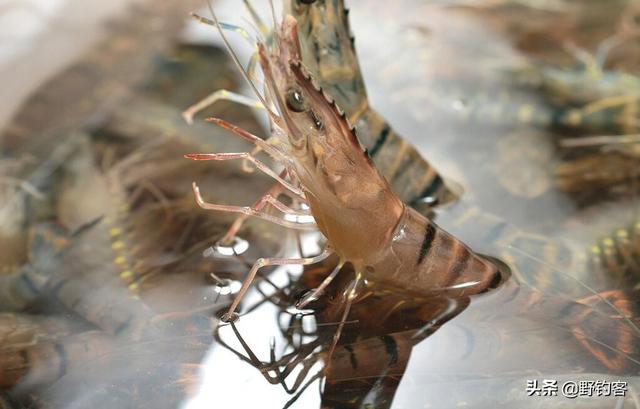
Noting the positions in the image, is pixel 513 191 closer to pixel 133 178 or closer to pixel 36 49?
pixel 133 178

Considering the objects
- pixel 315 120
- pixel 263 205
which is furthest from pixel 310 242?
pixel 315 120

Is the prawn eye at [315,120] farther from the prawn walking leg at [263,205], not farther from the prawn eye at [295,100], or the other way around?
the prawn walking leg at [263,205]

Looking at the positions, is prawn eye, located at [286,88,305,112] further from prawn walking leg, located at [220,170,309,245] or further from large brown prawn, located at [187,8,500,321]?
prawn walking leg, located at [220,170,309,245]

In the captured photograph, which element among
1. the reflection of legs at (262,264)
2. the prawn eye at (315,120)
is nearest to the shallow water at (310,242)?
the reflection of legs at (262,264)

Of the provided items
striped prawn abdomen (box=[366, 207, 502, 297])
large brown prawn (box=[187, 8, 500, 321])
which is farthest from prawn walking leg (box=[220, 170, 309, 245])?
striped prawn abdomen (box=[366, 207, 502, 297])

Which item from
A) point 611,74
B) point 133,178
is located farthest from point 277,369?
point 611,74

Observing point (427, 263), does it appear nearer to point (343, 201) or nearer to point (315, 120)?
point (343, 201)
